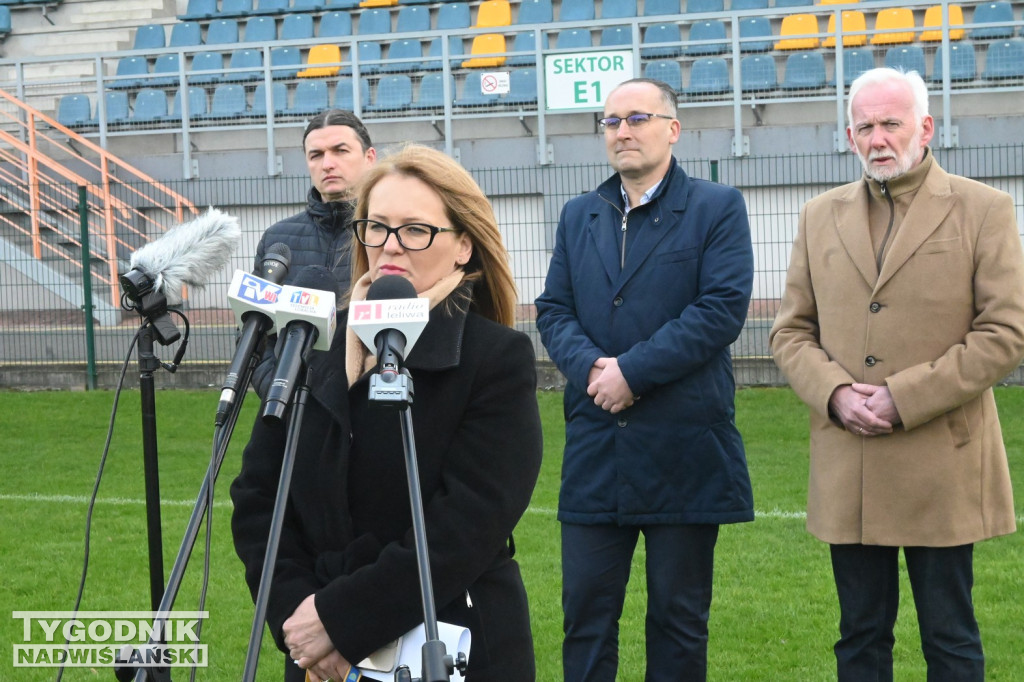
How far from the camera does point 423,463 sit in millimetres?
2688

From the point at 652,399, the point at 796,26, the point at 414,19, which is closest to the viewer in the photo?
the point at 652,399

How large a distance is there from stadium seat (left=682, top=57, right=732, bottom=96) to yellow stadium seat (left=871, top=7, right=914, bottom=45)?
1.99 meters

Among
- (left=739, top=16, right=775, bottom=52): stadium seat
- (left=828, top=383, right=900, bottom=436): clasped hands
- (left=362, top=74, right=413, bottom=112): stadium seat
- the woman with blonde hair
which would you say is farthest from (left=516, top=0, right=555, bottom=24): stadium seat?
the woman with blonde hair

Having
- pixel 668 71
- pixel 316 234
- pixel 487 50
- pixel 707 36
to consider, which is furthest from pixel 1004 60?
pixel 316 234

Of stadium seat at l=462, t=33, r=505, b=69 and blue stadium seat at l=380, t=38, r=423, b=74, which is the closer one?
stadium seat at l=462, t=33, r=505, b=69

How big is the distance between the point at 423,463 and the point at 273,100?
50.4 feet

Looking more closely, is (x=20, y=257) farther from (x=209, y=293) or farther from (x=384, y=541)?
(x=384, y=541)

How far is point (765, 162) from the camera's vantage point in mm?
12219

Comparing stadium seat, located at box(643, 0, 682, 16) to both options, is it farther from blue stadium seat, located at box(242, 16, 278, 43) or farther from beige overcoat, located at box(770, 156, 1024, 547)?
beige overcoat, located at box(770, 156, 1024, 547)

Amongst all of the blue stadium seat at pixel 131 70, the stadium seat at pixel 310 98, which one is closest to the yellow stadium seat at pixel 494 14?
the stadium seat at pixel 310 98

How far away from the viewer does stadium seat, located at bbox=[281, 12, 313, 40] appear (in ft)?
62.6

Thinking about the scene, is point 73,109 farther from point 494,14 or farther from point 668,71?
point 668,71

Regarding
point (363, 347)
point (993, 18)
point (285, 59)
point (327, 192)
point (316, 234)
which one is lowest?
point (363, 347)

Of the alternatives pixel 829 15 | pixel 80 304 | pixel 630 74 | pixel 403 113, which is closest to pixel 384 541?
pixel 80 304
